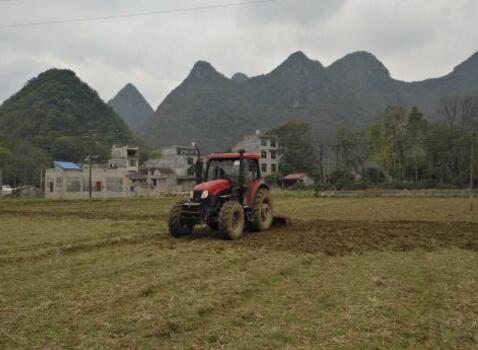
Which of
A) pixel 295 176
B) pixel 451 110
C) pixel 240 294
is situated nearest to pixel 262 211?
pixel 240 294

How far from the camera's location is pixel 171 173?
6931 centimetres

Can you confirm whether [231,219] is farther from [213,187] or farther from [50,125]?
[50,125]

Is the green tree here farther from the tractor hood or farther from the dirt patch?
the tractor hood

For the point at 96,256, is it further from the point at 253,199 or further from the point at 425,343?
the point at 425,343

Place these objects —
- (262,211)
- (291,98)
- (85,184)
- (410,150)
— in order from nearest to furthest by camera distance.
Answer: (262,211) → (85,184) → (410,150) → (291,98)

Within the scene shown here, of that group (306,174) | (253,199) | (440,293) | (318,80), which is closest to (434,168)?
(306,174)

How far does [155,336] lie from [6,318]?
177 cm

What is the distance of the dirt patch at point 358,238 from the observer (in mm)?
9502

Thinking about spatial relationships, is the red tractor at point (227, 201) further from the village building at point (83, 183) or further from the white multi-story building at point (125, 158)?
the white multi-story building at point (125, 158)

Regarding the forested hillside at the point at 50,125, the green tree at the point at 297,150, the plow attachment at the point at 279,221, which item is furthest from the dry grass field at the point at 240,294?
the forested hillside at the point at 50,125

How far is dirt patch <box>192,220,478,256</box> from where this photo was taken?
9.50 m

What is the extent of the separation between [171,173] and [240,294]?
212ft

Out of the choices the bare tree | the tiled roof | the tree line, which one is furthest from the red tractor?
the bare tree

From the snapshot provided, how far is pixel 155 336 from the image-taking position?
4.22 metres
